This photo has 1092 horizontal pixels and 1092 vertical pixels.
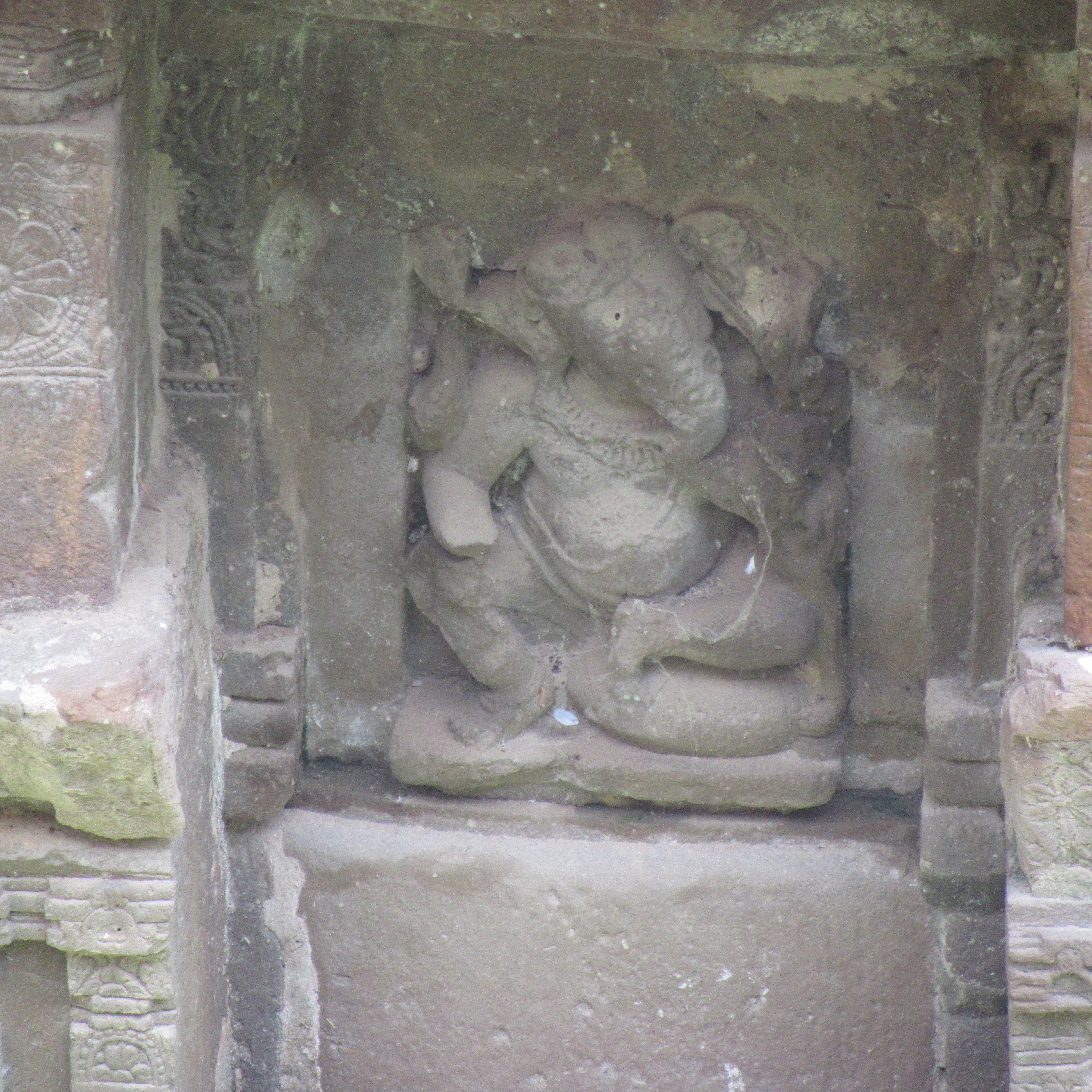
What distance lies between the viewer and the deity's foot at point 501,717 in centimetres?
344

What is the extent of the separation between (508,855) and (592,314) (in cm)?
113

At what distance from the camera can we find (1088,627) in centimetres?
268

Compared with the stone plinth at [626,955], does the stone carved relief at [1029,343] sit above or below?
above

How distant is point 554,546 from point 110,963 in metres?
1.17

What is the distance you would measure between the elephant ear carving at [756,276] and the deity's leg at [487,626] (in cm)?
66

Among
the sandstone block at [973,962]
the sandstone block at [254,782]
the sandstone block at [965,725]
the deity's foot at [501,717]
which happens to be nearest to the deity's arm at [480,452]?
the deity's foot at [501,717]

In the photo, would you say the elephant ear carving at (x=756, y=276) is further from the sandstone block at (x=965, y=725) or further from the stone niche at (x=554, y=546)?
the sandstone block at (x=965, y=725)

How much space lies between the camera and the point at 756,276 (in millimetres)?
3145

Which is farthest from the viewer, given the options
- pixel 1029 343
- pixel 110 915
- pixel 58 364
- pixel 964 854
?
pixel 964 854

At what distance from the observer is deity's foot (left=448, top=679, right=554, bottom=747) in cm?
344

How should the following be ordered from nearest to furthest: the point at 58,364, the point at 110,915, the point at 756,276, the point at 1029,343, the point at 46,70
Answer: the point at 46,70
the point at 58,364
the point at 110,915
the point at 1029,343
the point at 756,276

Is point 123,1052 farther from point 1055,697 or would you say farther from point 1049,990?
point 1055,697

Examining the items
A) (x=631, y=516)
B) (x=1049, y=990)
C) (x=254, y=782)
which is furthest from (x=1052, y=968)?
(x=254, y=782)

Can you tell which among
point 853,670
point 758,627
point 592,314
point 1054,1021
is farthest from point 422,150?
point 1054,1021
